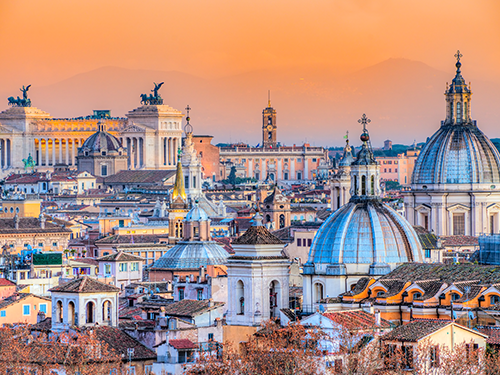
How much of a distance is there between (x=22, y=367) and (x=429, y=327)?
31.0 feet

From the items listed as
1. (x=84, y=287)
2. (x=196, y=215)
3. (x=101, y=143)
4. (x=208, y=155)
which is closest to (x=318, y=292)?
(x=84, y=287)

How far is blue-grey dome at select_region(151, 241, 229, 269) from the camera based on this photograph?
66.5m

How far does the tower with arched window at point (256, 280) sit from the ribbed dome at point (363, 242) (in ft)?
3.41

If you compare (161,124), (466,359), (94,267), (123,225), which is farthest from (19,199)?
(466,359)

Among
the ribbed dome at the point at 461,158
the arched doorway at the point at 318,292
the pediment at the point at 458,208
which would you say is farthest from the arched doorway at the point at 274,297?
the pediment at the point at 458,208

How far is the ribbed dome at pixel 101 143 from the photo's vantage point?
6506 inches

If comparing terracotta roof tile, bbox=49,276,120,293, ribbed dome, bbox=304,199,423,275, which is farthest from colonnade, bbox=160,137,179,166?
ribbed dome, bbox=304,199,423,275

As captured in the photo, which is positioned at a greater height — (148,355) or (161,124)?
(161,124)

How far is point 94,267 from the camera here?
74.5 meters

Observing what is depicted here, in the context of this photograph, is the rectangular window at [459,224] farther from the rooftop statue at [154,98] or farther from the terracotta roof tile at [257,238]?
the rooftop statue at [154,98]

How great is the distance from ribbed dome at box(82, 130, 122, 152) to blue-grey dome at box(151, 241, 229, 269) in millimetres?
96696

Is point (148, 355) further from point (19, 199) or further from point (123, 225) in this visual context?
point (19, 199)

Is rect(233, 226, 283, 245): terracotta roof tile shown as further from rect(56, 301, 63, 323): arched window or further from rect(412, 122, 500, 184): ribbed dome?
rect(412, 122, 500, 184): ribbed dome

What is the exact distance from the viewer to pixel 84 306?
47875 mm
